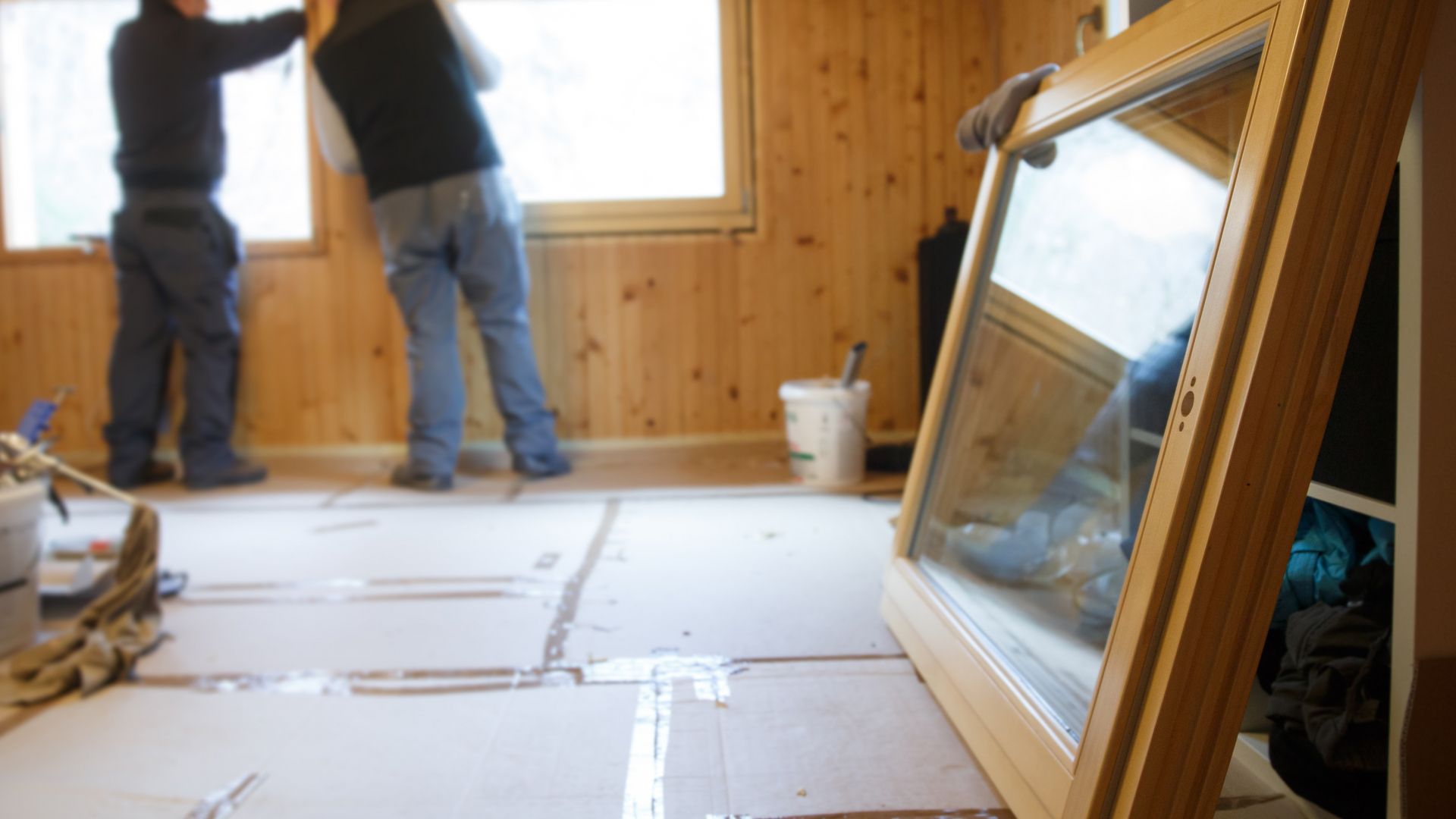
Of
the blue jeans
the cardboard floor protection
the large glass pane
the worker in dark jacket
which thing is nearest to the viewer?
the large glass pane

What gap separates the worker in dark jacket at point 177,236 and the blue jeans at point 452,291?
0.65 metres

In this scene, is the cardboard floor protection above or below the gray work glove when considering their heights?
below

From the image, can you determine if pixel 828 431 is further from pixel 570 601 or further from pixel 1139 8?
pixel 1139 8

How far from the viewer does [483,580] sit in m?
2.03

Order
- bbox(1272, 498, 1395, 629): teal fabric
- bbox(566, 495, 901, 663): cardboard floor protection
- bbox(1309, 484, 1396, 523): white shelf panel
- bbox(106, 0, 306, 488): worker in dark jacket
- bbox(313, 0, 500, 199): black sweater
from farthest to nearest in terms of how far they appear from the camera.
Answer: bbox(106, 0, 306, 488): worker in dark jacket < bbox(313, 0, 500, 199): black sweater < bbox(566, 495, 901, 663): cardboard floor protection < bbox(1272, 498, 1395, 629): teal fabric < bbox(1309, 484, 1396, 523): white shelf panel

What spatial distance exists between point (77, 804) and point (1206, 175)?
1589mm

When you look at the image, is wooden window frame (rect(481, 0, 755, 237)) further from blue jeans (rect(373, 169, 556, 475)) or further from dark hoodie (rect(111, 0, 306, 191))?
dark hoodie (rect(111, 0, 306, 191))

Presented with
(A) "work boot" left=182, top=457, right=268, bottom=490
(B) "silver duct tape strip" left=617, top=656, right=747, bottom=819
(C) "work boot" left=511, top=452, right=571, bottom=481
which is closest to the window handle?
(B) "silver duct tape strip" left=617, top=656, right=747, bottom=819

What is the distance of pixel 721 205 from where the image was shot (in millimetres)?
3484

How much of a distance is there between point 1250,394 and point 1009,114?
87 cm

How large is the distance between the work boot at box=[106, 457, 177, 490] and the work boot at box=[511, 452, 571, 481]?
4.21 feet

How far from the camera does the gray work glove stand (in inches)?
58.7

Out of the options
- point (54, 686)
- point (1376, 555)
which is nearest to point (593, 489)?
point (54, 686)

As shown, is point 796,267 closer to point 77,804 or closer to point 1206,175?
point 1206,175
